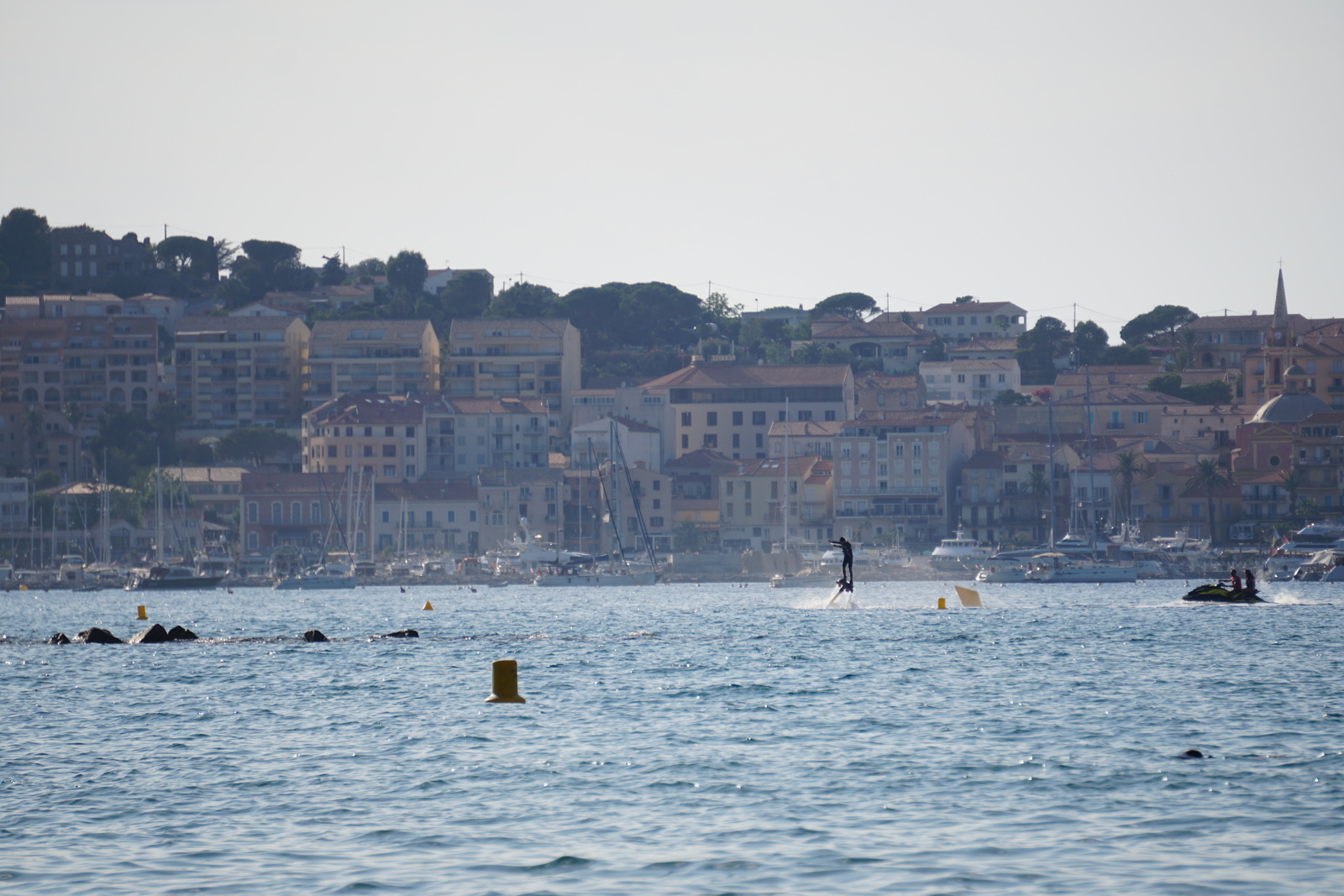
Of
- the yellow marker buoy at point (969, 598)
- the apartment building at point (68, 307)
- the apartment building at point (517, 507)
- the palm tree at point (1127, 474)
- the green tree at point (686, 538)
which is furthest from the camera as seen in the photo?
the apartment building at point (68, 307)

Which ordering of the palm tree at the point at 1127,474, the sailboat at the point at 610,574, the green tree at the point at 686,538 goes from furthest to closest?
the green tree at the point at 686,538, the palm tree at the point at 1127,474, the sailboat at the point at 610,574

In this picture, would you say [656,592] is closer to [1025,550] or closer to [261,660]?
[1025,550]

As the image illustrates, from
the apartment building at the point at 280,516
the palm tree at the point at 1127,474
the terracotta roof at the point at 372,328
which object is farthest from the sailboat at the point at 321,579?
the palm tree at the point at 1127,474

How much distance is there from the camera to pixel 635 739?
2731cm

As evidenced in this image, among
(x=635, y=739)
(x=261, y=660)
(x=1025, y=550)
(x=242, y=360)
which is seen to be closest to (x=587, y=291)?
(x=242, y=360)

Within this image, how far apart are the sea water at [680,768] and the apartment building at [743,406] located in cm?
10543

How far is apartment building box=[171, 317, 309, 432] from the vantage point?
171m

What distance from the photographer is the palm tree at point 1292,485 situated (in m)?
131

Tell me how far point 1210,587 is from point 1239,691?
106 feet

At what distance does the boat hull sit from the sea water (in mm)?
63500

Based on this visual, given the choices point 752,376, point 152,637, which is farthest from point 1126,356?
point 152,637

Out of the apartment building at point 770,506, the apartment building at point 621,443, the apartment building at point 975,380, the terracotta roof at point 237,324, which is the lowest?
the apartment building at point 770,506

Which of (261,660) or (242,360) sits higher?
(242,360)

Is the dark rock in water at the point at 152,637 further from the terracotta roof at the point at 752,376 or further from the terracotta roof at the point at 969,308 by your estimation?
the terracotta roof at the point at 969,308
